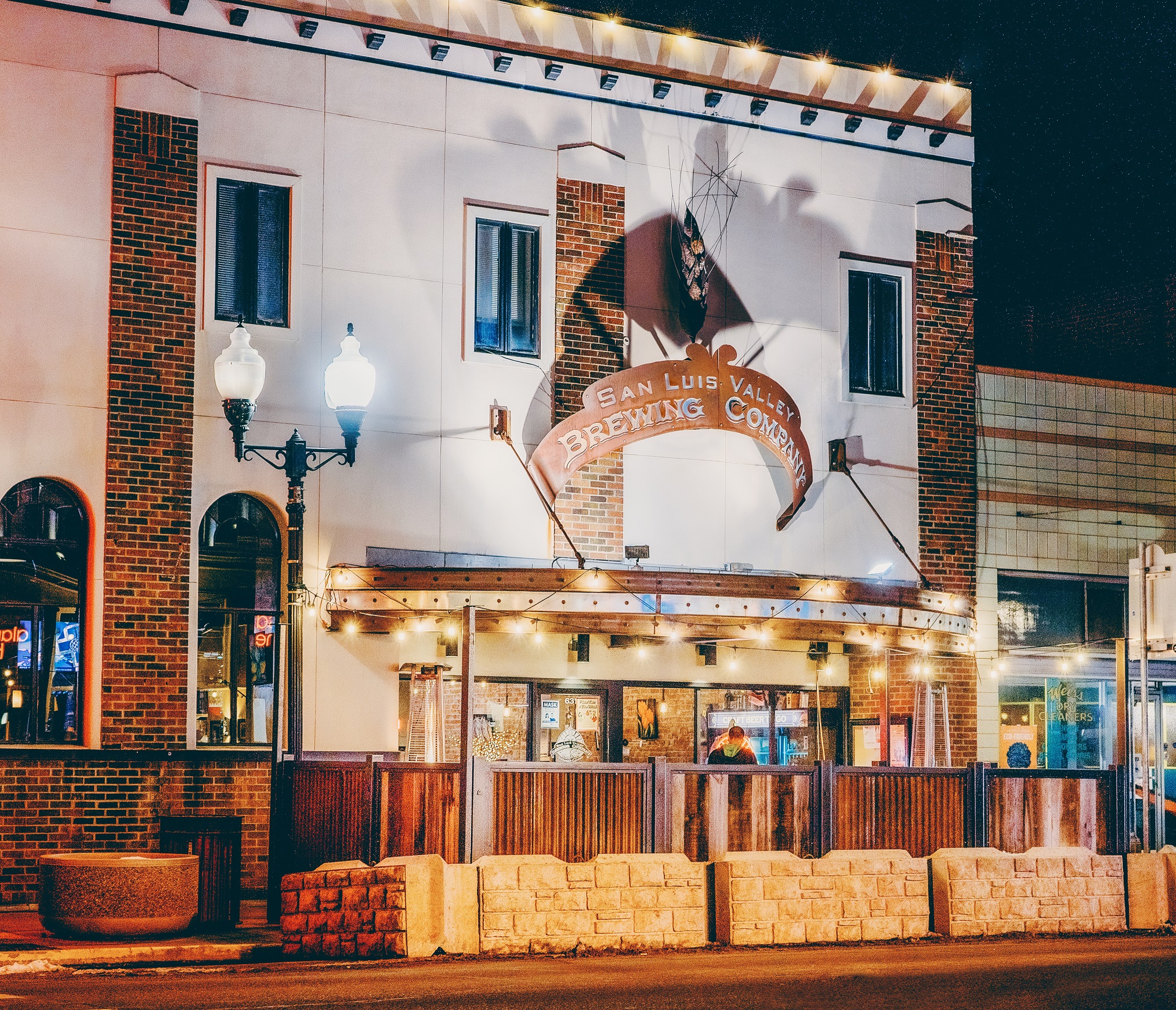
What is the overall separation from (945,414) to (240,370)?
1094 centimetres

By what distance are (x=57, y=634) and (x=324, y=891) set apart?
568cm

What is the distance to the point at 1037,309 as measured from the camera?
30.6 metres

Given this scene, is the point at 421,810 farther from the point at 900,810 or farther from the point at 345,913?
the point at 900,810

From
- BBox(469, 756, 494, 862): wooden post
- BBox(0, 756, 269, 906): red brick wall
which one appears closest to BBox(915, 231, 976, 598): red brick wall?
BBox(469, 756, 494, 862): wooden post

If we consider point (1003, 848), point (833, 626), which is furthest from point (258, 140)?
point (1003, 848)

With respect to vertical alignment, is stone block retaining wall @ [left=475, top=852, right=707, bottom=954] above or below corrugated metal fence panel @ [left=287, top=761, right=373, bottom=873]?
below

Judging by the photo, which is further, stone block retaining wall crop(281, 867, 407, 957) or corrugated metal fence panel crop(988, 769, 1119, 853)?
corrugated metal fence panel crop(988, 769, 1119, 853)

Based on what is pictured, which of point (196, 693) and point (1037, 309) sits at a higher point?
point (1037, 309)

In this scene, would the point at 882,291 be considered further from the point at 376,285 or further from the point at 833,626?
the point at 376,285

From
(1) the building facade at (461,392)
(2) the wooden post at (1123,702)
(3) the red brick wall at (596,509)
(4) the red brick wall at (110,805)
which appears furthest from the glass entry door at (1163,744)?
(4) the red brick wall at (110,805)

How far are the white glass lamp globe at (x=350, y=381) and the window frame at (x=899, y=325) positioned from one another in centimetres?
836

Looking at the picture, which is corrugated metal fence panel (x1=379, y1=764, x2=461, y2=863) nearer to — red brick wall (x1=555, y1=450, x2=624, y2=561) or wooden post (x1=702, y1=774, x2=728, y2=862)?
wooden post (x1=702, y1=774, x2=728, y2=862)

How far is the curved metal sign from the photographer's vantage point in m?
18.0

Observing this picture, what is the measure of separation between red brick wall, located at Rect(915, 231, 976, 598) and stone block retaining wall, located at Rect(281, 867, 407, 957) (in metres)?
10.9
